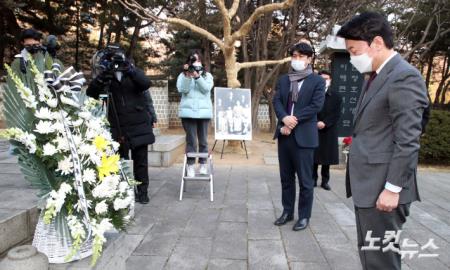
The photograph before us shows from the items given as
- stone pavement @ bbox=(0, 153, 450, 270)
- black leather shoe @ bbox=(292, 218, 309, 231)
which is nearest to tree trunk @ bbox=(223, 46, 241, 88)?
stone pavement @ bbox=(0, 153, 450, 270)

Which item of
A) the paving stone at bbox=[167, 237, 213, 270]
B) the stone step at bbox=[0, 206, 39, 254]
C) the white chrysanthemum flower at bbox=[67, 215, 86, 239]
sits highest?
the white chrysanthemum flower at bbox=[67, 215, 86, 239]

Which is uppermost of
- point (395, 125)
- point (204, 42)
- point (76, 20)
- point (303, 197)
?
point (76, 20)

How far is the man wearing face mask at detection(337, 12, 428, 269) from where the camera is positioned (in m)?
1.91

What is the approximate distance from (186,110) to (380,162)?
3.62 meters

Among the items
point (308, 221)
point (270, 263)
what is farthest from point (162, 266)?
point (308, 221)

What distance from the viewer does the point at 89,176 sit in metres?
2.22

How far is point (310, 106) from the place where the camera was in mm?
3795

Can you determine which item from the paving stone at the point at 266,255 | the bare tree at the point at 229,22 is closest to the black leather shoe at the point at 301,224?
the paving stone at the point at 266,255

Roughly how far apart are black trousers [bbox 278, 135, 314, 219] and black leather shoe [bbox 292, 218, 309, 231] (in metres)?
0.04

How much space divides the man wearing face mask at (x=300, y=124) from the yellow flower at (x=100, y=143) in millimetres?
1944

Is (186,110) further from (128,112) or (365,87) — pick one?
(365,87)

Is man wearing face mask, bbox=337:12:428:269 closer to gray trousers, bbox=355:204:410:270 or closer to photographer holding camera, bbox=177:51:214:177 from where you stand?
gray trousers, bbox=355:204:410:270

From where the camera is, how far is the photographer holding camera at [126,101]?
13.1 ft

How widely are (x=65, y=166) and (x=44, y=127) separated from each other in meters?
0.25
